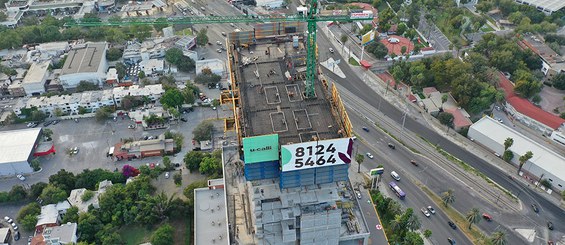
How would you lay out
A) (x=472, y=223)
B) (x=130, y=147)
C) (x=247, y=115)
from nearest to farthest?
1. (x=247, y=115)
2. (x=472, y=223)
3. (x=130, y=147)

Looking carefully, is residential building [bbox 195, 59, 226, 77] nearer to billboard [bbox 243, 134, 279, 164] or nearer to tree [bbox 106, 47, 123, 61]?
tree [bbox 106, 47, 123, 61]

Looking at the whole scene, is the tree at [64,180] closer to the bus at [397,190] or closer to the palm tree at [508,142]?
the bus at [397,190]

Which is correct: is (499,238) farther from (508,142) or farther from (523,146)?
(523,146)

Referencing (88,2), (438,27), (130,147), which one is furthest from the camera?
(88,2)

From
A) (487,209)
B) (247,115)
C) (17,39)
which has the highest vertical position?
(247,115)

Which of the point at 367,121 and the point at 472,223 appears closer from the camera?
the point at 472,223

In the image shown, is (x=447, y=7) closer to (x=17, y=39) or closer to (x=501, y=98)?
(x=501, y=98)

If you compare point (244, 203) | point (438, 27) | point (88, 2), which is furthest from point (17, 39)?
point (438, 27)
